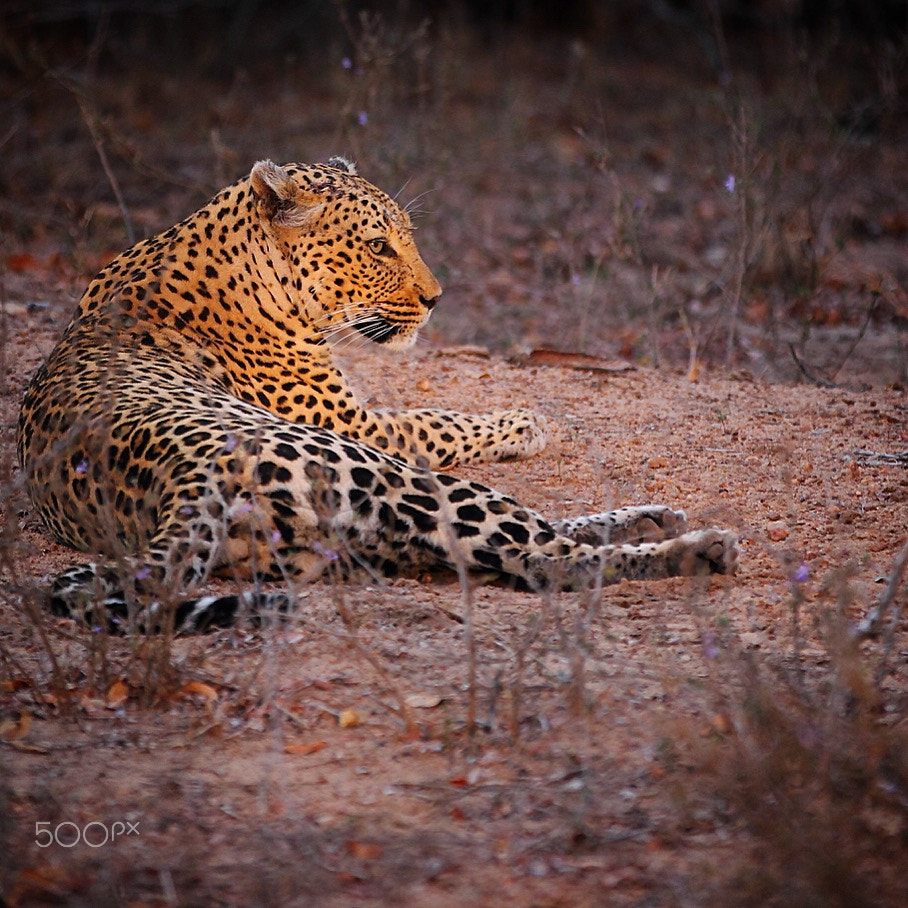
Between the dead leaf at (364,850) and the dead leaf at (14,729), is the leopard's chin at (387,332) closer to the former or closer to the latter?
the dead leaf at (14,729)

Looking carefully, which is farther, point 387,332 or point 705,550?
point 387,332

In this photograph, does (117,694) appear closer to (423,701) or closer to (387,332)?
(423,701)

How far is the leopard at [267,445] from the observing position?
393cm

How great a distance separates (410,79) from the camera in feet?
42.3

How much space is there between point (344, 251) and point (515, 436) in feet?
3.43

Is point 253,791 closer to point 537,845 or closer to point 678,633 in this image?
point 537,845

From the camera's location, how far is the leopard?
3934mm

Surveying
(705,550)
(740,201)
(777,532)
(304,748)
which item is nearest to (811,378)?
(740,201)

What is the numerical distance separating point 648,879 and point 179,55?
1338cm

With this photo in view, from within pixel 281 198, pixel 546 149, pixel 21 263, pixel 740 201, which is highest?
pixel 281 198

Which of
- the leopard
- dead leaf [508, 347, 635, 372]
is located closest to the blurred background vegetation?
dead leaf [508, 347, 635, 372]

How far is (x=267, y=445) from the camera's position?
13.8 feet

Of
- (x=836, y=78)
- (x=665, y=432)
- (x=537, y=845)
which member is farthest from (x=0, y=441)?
(x=836, y=78)

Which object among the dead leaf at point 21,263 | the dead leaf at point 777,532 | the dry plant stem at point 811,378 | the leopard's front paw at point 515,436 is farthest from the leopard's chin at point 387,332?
the dead leaf at point 21,263
